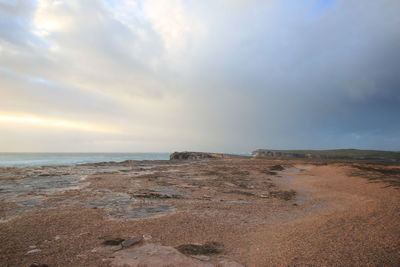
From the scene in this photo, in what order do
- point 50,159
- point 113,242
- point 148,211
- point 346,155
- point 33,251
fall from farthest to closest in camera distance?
point 346,155
point 50,159
point 148,211
point 113,242
point 33,251

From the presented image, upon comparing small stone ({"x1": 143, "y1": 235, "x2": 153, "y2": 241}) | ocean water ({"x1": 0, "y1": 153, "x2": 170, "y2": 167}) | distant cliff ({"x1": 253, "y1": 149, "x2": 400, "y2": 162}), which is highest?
distant cliff ({"x1": 253, "y1": 149, "x2": 400, "y2": 162})

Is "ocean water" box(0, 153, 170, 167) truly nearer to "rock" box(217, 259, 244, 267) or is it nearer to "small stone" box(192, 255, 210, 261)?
"small stone" box(192, 255, 210, 261)

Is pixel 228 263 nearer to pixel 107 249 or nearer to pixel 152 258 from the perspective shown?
pixel 152 258

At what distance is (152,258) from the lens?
4.05m

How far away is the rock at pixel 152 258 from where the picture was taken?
12.6ft

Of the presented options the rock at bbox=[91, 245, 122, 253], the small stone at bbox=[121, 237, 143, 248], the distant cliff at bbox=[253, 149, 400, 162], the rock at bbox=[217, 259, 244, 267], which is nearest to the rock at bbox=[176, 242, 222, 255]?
the rock at bbox=[217, 259, 244, 267]

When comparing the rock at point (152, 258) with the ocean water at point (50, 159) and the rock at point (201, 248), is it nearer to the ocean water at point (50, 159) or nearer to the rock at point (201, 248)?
the rock at point (201, 248)

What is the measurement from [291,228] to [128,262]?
436 cm

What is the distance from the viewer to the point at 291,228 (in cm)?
578

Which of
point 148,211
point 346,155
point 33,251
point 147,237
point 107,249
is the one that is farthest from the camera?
point 346,155

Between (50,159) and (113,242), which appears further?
(50,159)

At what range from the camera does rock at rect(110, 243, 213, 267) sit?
3.86 metres

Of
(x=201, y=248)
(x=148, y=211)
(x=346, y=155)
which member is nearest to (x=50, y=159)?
(x=148, y=211)

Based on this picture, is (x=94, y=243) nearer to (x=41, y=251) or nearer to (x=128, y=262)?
(x=41, y=251)
